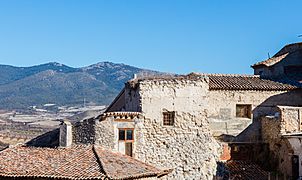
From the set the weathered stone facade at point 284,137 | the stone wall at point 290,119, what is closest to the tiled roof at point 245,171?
the weathered stone facade at point 284,137

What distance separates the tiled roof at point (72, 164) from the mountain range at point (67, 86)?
10773 centimetres

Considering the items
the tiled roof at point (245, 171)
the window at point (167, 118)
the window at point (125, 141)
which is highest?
the window at point (167, 118)

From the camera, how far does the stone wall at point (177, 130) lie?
23.0m

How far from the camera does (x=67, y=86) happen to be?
509 ft

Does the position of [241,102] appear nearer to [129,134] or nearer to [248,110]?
[248,110]

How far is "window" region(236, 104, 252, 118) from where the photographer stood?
26172 millimetres

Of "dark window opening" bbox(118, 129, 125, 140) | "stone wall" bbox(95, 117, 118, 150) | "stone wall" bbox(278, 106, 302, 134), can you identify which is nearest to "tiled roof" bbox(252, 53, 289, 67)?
"stone wall" bbox(278, 106, 302, 134)

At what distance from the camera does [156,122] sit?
910 inches

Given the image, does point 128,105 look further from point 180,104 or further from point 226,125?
point 226,125

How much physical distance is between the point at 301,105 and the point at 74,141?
13089mm

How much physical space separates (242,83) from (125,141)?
26.4 ft

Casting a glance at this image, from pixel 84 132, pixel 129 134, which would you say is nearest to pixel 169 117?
pixel 129 134

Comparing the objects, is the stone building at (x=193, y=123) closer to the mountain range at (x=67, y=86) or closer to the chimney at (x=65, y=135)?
the chimney at (x=65, y=135)

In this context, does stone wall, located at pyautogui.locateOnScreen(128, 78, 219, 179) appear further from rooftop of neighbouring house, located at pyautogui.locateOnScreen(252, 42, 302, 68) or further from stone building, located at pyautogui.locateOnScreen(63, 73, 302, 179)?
rooftop of neighbouring house, located at pyautogui.locateOnScreen(252, 42, 302, 68)
